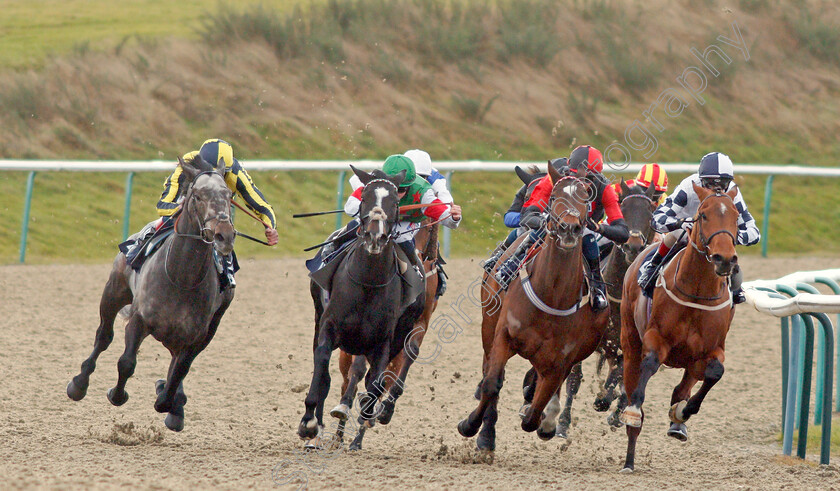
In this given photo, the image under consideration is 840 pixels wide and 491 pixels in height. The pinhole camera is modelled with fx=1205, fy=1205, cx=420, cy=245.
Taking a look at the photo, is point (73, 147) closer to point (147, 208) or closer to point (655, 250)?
point (147, 208)

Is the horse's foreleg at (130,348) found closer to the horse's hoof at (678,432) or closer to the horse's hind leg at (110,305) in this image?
the horse's hind leg at (110,305)

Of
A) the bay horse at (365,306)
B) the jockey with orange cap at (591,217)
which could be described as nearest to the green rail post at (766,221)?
the jockey with orange cap at (591,217)

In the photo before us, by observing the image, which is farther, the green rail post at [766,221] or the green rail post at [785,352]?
the green rail post at [766,221]

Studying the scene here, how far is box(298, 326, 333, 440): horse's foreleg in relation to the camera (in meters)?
6.40

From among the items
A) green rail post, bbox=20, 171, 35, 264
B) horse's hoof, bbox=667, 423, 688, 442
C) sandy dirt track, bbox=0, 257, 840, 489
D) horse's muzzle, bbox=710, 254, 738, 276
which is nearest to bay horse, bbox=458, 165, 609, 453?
sandy dirt track, bbox=0, 257, 840, 489

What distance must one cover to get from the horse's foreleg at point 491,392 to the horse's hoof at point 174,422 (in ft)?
5.37

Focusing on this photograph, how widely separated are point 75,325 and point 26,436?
3424 millimetres

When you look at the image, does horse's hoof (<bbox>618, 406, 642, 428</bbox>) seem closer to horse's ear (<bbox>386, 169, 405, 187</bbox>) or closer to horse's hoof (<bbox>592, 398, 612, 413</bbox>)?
horse's hoof (<bbox>592, 398, 612, 413</bbox>)

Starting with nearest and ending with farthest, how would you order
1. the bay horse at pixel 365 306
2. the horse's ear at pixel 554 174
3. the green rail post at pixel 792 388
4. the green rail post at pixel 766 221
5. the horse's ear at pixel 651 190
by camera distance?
the bay horse at pixel 365 306 < the horse's ear at pixel 554 174 < the green rail post at pixel 792 388 < the horse's ear at pixel 651 190 < the green rail post at pixel 766 221

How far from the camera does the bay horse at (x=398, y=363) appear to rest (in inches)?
273

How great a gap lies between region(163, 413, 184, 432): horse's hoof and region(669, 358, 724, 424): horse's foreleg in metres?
2.81

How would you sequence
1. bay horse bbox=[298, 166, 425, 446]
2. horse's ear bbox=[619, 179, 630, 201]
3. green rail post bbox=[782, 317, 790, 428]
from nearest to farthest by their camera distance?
1. bay horse bbox=[298, 166, 425, 446]
2. green rail post bbox=[782, 317, 790, 428]
3. horse's ear bbox=[619, 179, 630, 201]

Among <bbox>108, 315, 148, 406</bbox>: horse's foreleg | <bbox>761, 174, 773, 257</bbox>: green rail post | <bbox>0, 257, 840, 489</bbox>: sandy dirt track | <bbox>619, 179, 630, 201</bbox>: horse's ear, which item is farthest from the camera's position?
<bbox>761, 174, 773, 257</bbox>: green rail post

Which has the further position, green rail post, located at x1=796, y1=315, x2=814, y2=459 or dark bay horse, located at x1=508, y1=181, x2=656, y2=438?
dark bay horse, located at x1=508, y1=181, x2=656, y2=438
